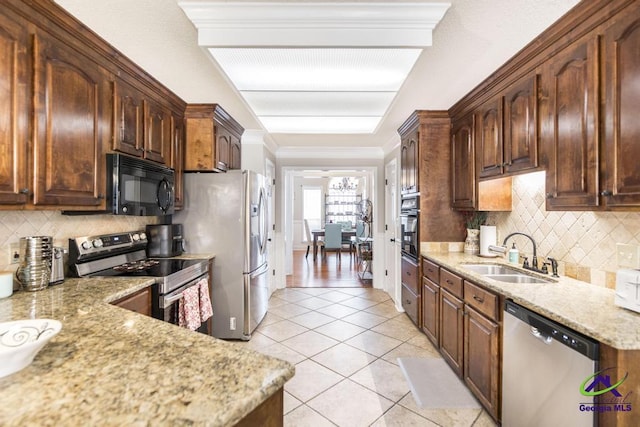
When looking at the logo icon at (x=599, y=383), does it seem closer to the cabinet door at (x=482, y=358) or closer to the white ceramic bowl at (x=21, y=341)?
→ the cabinet door at (x=482, y=358)

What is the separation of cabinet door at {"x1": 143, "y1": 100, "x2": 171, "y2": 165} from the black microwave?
0.42 ft

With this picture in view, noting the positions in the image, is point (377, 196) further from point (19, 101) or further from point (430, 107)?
point (19, 101)

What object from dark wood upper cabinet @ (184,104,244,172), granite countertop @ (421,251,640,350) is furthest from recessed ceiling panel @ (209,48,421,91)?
granite countertop @ (421,251,640,350)

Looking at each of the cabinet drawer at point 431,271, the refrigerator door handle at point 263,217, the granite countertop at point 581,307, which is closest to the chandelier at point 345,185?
the refrigerator door handle at point 263,217

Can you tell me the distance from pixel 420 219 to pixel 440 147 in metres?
0.77

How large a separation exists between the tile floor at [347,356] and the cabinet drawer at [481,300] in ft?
2.20

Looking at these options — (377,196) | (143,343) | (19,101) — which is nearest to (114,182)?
(19,101)

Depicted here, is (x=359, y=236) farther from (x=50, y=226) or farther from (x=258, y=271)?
(x=50, y=226)

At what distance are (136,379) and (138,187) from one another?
5.72 feet

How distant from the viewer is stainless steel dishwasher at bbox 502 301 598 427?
1.20 metres

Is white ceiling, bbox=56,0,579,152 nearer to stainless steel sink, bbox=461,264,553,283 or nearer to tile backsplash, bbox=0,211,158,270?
tile backsplash, bbox=0,211,158,270

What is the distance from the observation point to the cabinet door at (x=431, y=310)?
268 centimetres

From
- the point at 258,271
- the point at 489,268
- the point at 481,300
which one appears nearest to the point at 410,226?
the point at 489,268

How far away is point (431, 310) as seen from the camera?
282 centimetres
